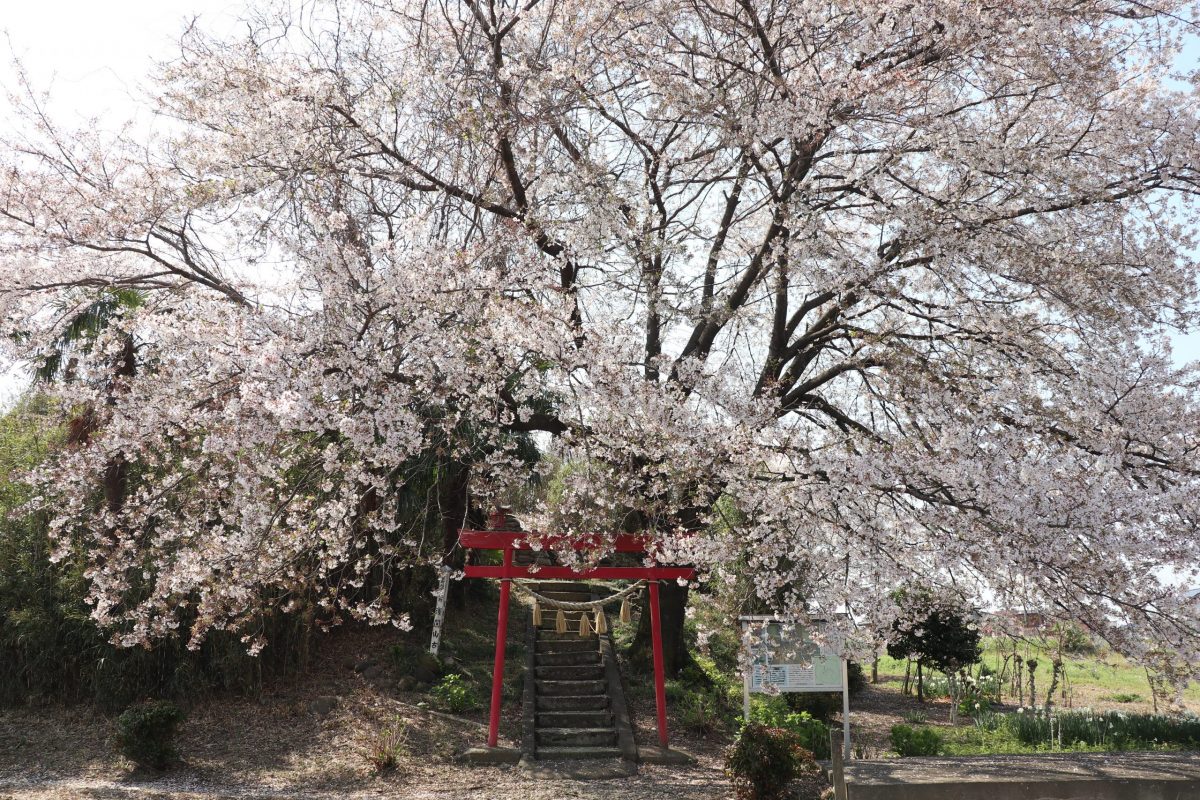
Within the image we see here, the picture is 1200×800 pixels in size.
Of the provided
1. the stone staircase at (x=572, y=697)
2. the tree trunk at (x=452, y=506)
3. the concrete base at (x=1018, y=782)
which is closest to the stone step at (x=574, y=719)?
the stone staircase at (x=572, y=697)

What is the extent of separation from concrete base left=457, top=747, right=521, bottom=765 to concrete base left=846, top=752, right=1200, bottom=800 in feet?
10.4

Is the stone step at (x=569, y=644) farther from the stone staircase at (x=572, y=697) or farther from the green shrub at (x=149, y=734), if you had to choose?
the green shrub at (x=149, y=734)

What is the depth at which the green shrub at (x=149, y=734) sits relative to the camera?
741 cm

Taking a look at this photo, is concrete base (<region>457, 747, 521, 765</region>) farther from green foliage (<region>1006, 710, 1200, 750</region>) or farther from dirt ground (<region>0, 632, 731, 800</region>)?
green foliage (<region>1006, 710, 1200, 750</region>)

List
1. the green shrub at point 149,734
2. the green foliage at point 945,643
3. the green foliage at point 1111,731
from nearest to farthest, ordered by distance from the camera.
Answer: the green shrub at point 149,734, the green foliage at point 1111,731, the green foliage at point 945,643

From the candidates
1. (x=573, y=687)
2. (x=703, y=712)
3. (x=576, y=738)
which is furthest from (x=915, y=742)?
(x=573, y=687)

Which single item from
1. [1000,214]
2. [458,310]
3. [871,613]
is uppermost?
[1000,214]

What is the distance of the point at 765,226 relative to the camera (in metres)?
8.97

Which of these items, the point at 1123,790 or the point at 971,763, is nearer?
the point at 1123,790

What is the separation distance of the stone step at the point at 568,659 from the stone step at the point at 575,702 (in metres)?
0.86

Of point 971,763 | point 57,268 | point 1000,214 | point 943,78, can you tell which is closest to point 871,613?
point 971,763

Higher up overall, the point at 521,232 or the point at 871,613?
the point at 521,232

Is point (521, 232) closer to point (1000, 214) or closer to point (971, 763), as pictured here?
point (1000, 214)

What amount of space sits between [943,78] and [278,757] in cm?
843
